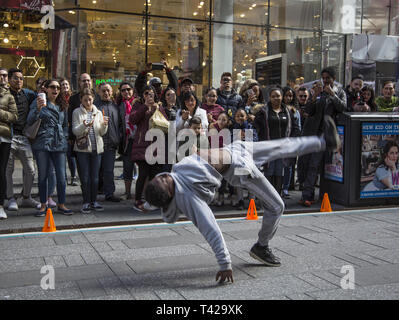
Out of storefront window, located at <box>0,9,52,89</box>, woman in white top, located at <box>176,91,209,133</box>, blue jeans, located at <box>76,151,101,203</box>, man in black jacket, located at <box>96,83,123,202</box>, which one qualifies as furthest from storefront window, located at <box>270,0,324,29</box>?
blue jeans, located at <box>76,151,101,203</box>

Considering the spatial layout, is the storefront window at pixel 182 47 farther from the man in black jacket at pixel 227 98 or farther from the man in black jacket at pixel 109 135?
the man in black jacket at pixel 109 135

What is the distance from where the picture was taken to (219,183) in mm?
4488

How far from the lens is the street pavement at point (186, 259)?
425 centimetres

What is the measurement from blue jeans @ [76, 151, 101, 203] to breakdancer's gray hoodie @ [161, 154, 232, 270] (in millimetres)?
3546

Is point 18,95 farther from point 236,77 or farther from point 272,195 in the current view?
point 236,77

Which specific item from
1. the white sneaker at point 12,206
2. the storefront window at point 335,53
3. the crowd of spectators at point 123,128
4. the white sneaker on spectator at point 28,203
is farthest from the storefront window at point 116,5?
the white sneaker at point 12,206

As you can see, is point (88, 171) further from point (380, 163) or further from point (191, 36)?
point (191, 36)

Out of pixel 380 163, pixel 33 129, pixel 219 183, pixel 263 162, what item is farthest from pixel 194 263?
pixel 380 163

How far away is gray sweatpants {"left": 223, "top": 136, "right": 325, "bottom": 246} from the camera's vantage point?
4.61m

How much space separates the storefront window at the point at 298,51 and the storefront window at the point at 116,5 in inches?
182

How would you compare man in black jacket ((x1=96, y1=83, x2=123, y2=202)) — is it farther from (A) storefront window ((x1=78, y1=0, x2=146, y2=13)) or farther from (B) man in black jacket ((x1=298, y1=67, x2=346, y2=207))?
(A) storefront window ((x1=78, y1=0, x2=146, y2=13))

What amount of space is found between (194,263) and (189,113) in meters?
3.36
